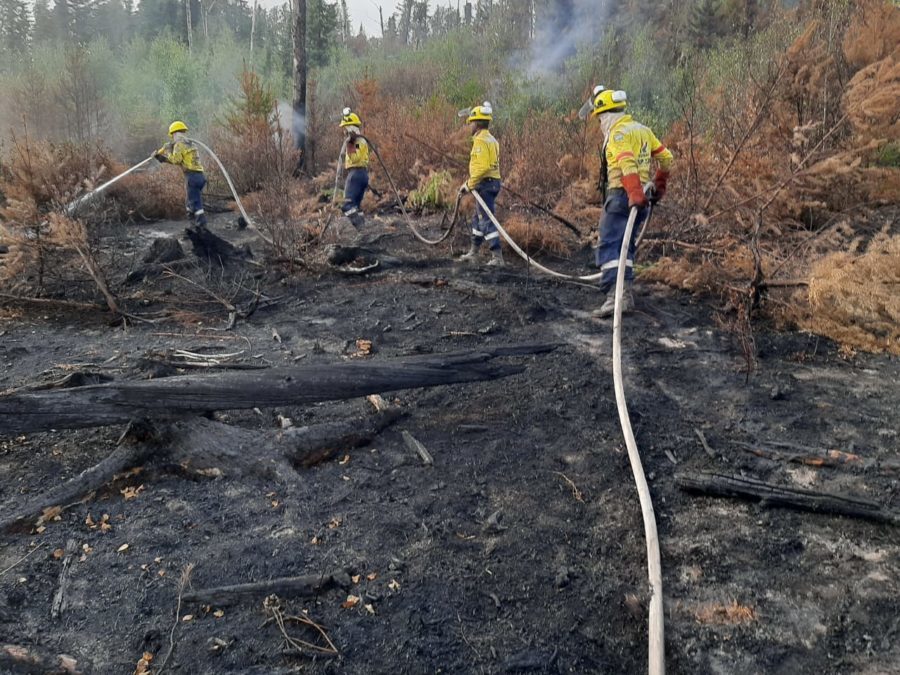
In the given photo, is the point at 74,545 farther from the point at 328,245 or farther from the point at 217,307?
the point at 328,245

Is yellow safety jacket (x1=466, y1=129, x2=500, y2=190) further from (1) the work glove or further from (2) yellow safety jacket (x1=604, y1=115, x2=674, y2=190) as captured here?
(1) the work glove

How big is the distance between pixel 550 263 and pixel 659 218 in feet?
5.40

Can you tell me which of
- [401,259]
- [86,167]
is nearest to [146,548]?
[401,259]

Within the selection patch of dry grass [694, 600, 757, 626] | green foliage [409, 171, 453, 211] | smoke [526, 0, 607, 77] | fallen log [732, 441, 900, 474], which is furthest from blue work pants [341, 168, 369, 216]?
smoke [526, 0, 607, 77]

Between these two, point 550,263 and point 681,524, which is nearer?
point 681,524

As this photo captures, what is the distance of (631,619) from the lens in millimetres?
2398

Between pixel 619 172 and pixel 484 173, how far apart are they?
2.49 meters

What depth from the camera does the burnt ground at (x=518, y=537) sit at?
2.24m

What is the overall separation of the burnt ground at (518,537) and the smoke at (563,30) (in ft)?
60.4

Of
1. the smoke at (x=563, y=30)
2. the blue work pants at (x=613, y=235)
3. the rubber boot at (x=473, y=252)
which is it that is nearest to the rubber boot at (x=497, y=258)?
the rubber boot at (x=473, y=252)

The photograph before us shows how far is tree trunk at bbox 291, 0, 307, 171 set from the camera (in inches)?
561

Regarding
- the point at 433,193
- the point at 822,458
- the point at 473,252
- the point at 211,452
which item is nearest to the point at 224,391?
the point at 211,452

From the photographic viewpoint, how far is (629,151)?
546 centimetres

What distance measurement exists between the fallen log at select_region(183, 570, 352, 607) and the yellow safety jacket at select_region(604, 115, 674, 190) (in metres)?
4.35
